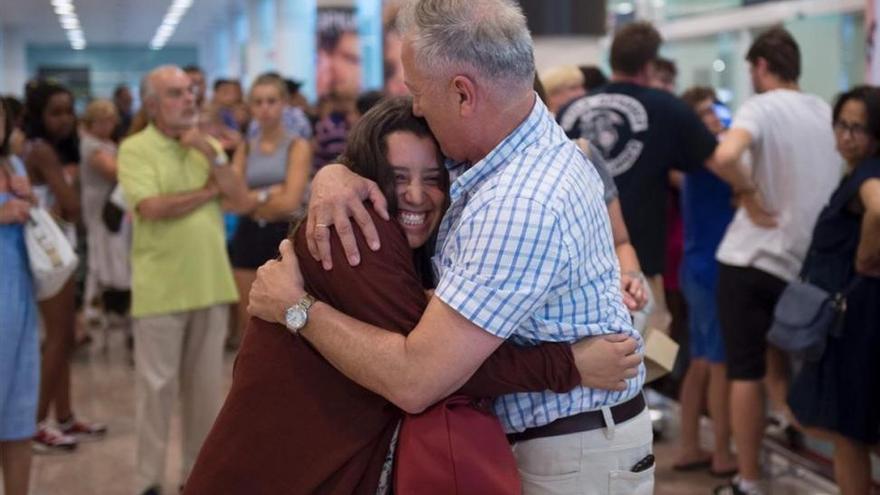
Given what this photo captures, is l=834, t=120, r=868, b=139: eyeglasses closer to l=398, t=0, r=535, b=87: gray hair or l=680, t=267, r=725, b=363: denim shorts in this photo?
l=680, t=267, r=725, b=363: denim shorts

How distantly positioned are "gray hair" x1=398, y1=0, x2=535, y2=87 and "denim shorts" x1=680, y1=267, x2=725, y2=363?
3.16 meters

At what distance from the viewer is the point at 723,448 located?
15.9 feet

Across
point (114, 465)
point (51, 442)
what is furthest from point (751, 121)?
point (51, 442)

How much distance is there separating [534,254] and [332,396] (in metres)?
Result: 0.42

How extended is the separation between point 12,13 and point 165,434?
408 centimetres

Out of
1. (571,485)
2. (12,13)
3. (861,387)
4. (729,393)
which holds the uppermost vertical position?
(12,13)

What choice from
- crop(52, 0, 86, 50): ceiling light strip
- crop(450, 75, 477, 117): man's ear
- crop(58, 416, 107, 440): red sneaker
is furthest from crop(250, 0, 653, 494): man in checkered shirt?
crop(52, 0, 86, 50): ceiling light strip

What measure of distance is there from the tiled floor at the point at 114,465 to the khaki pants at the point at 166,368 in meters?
0.39

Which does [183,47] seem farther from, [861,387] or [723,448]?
[861,387]

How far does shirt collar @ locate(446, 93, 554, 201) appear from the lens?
5.96ft

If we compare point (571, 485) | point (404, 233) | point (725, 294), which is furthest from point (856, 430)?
point (404, 233)

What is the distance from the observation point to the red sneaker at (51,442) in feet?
18.0

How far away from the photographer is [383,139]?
194 cm

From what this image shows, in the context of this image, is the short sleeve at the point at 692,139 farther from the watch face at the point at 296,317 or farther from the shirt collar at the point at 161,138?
the watch face at the point at 296,317
